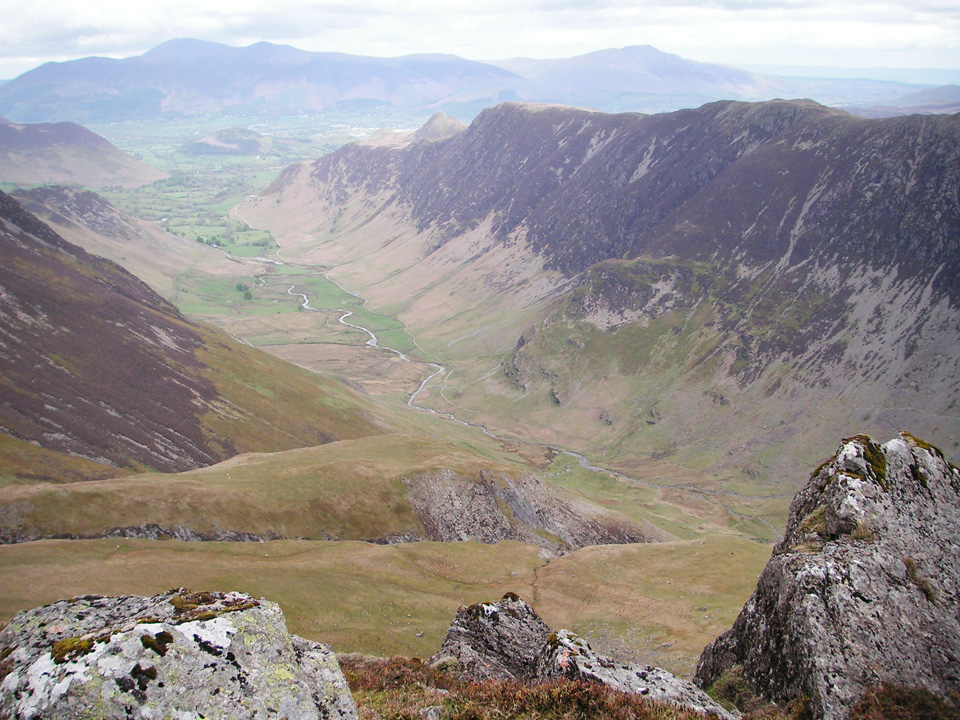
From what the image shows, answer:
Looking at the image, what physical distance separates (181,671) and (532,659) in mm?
21335

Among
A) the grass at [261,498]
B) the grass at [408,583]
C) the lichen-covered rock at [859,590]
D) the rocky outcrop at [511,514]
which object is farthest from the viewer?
the rocky outcrop at [511,514]

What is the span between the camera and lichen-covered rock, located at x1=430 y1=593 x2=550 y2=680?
36.0m

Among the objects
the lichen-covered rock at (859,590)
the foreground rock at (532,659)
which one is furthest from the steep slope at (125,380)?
the lichen-covered rock at (859,590)

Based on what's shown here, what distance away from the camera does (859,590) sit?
29797 millimetres

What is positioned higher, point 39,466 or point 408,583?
point 39,466

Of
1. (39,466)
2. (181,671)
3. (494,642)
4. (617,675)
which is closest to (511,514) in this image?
(494,642)

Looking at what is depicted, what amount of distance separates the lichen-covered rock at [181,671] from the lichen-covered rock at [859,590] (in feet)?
68.7

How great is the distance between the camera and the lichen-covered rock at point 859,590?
2786 centimetres

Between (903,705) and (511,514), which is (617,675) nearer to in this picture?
(903,705)

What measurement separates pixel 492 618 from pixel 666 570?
171 feet

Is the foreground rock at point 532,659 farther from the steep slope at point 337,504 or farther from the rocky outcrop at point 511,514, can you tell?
the rocky outcrop at point 511,514

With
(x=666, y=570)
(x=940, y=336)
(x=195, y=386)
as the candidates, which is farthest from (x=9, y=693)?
(x=940, y=336)

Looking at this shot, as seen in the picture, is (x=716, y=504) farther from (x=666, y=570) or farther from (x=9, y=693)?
(x=9, y=693)

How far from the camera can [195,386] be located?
144625 millimetres
